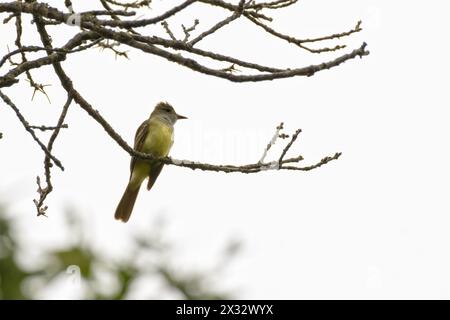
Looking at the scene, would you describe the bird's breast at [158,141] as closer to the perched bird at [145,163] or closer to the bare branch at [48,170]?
the perched bird at [145,163]

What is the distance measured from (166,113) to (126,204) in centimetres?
139

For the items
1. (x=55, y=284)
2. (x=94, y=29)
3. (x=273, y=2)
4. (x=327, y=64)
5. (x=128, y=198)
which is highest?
(x=128, y=198)

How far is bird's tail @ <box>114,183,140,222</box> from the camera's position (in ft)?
33.9

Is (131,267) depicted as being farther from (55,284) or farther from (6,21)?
(6,21)

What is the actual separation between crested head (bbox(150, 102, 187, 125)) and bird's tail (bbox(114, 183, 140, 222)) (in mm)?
948

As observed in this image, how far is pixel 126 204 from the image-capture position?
1039 cm

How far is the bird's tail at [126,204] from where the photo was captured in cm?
1033

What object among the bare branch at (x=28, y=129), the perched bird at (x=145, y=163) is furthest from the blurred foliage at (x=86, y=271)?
the perched bird at (x=145, y=163)

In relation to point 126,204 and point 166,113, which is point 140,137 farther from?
point 166,113

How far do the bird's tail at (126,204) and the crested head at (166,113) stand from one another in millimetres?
948

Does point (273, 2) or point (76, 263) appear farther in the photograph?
point (273, 2)

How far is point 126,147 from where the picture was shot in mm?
6766
